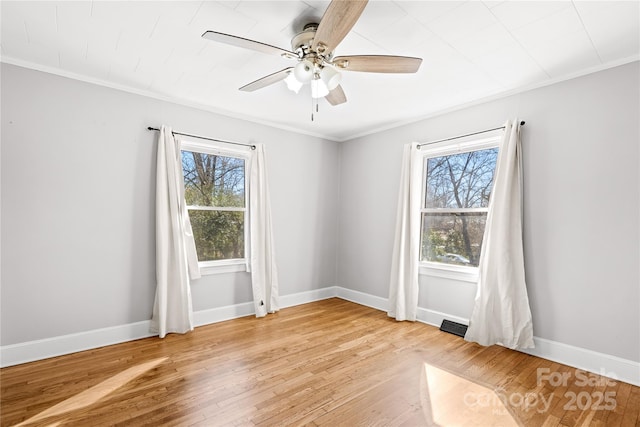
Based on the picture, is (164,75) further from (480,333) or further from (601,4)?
(480,333)

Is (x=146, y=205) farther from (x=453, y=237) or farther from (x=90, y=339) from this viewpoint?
(x=453, y=237)

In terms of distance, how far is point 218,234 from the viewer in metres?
3.79

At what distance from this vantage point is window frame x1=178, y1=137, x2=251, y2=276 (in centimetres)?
356

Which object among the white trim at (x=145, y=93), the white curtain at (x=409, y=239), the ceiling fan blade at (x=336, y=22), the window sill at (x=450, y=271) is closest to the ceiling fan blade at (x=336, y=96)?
the ceiling fan blade at (x=336, y=22)

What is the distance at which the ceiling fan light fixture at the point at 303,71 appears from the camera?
1.98 meters

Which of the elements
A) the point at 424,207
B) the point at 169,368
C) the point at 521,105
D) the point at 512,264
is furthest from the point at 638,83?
the point at 169,368

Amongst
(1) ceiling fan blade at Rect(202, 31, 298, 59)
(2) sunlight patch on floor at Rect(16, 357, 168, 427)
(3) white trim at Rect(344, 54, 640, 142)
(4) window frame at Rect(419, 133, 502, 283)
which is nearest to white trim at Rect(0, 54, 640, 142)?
(3) white trim at Rect(344, 54, 640, 142)

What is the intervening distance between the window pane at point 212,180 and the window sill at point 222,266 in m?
0.72

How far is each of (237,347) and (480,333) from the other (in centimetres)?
239

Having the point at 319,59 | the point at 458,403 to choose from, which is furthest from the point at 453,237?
the point at 319,59

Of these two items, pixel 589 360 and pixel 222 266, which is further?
pixel 222 266

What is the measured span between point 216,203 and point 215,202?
0.06 ft

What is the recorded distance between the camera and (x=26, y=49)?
2.36 m

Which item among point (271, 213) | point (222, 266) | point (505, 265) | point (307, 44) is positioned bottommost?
point (222, 266)
